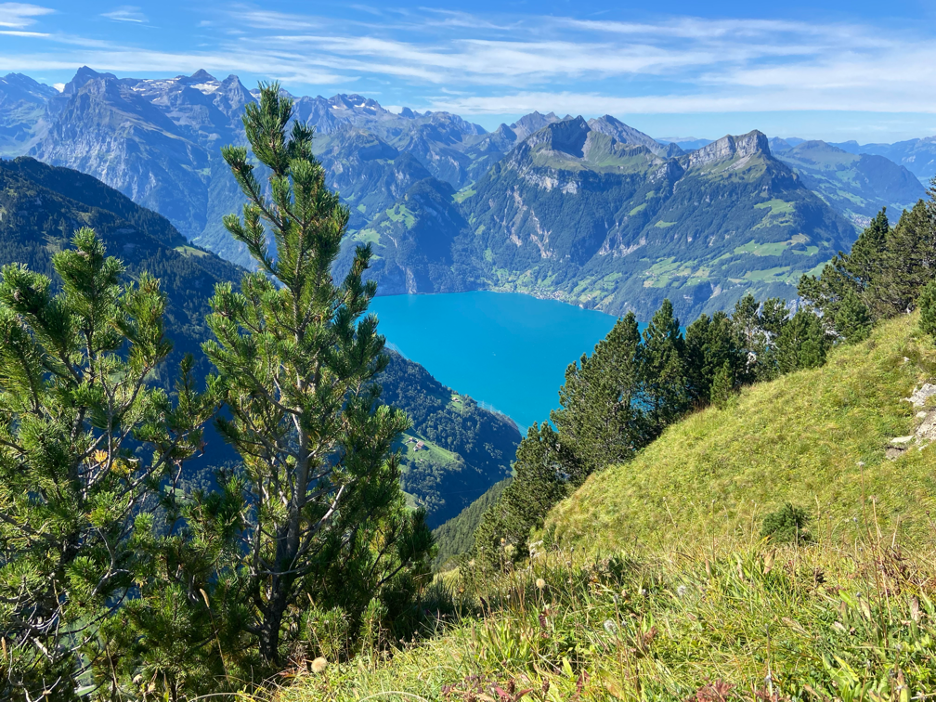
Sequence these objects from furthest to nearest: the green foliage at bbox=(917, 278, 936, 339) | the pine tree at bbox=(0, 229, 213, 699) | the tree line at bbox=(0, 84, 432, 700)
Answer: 1. the green foliage at bbox=(917, 278, 936, 339)
2. the tree line at bbox=(0, 84, 432, 700)
3. the pine tree at bbox=(0, 229, 213, 699)

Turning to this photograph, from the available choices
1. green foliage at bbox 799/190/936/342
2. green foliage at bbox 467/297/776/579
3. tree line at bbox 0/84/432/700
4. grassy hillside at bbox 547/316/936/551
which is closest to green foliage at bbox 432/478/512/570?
green foliage at bbox 467/297/776/579

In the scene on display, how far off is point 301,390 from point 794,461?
16083 millimetres

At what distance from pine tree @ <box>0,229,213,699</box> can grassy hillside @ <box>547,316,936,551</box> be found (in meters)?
9.75

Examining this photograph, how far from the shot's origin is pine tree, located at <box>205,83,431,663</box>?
7.28 metres

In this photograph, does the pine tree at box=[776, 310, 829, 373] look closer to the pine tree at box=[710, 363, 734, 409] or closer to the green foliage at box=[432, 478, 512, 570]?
the pine tree at box=[710, 363, 734, 409]

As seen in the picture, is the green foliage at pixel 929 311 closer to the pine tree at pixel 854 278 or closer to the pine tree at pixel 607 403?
the pine tree at pixel 607 403

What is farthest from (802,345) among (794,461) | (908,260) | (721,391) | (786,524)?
(786,524)

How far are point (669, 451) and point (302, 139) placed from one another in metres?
19.7

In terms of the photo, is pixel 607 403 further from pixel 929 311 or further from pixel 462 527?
pixel 462 527

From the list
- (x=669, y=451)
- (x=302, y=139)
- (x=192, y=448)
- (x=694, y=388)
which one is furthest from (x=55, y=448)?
(x=694, y=388)

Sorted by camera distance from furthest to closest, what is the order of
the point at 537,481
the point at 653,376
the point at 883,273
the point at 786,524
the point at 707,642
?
the point at 883,273 < the point at 653,376 < the point at 537,481 < the point at 786,524 < the point at 707,642

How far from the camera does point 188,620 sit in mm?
5855

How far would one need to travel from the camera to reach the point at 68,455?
568 centimetres

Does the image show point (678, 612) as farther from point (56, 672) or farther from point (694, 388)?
point (694, 388)
